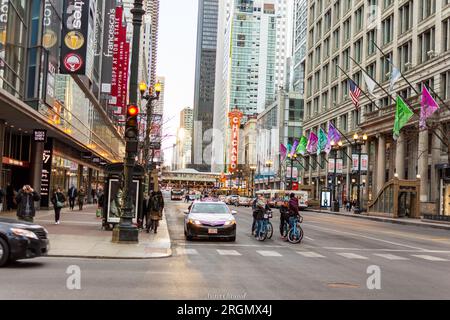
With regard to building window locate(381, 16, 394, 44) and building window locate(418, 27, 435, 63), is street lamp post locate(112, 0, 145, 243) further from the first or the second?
building window locate(381, 16, 394, 44)

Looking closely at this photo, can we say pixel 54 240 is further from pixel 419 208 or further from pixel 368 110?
pixel 368 110

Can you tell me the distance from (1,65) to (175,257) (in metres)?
17.1

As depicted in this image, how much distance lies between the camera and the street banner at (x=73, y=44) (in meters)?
37.4

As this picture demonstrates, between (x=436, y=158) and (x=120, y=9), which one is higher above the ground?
(x=120, y=9)

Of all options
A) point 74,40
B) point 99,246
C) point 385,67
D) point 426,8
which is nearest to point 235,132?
point 385,67

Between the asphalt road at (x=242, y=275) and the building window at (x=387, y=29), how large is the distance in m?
51.8

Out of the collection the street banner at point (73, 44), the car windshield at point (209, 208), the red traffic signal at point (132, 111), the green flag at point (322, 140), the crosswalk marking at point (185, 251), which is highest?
the street banner at point (73, 44)

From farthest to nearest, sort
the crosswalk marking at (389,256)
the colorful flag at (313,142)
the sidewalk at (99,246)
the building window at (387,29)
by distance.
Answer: the colorful flag at (313,142), the building window at (387,29), the crosswalk marking at (389,256), the sidewalk at (99,246)

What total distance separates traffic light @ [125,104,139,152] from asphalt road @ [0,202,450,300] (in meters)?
3.62

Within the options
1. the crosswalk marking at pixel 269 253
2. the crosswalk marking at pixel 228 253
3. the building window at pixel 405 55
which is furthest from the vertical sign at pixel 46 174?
the building window at pixel 405 55

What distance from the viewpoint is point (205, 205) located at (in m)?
23.7

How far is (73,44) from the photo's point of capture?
37.4 metres

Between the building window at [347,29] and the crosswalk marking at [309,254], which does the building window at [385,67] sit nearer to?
the building window at [347,29]
